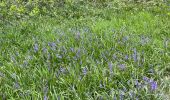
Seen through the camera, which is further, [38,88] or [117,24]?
[117,24]

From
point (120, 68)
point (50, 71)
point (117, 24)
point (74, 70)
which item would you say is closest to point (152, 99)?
point (120, 68)

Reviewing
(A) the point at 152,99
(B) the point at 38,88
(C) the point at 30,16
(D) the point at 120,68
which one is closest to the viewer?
(A) the point at 152,99

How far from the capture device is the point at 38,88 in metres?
4.48

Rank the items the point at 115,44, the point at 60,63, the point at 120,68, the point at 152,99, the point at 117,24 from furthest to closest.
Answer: the point at 117,24 < the point at 115,44 < the point at 60,63 < the point at 120,68 < the point at 152,99

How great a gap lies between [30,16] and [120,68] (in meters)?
6.29

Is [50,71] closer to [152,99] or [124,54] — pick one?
[124,54]

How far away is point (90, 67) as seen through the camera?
497cm

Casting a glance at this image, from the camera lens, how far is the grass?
14.2ft

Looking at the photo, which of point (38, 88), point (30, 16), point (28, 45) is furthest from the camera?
point (30, 16)

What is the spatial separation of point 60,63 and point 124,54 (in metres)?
1.10

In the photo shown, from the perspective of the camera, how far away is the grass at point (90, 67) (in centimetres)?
433

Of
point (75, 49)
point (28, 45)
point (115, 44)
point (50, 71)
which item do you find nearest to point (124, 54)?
point (115, 44)

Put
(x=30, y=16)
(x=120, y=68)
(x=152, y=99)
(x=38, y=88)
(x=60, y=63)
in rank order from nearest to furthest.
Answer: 1. (x=152, y=99)
2. (x=38, y=88)
3. (x=120, y=68)
4. (x=60, y=63)
5. (x=30, y=16)

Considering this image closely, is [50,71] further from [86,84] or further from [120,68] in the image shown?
[120,68]
